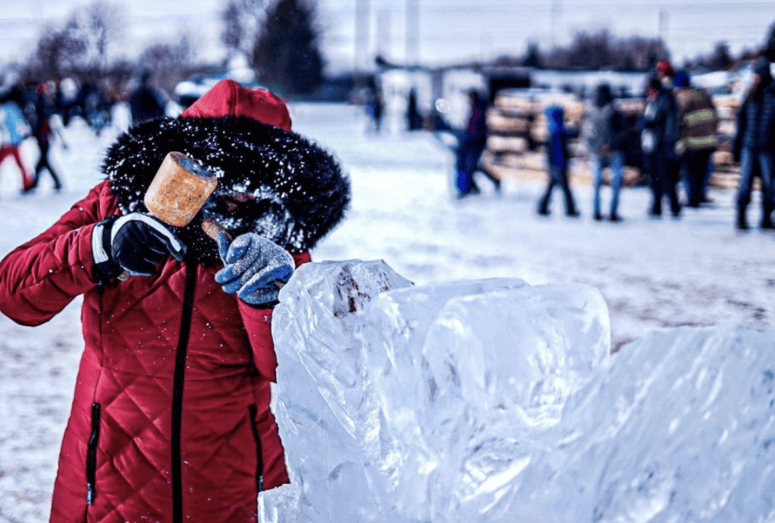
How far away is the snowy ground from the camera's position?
317 cm

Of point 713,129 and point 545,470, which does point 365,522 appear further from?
point 713,129

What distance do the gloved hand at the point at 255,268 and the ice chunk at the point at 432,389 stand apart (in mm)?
177

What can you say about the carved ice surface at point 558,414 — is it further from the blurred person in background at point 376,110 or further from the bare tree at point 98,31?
the blurred person in background at point 376,110

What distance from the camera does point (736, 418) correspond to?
785 millimetres

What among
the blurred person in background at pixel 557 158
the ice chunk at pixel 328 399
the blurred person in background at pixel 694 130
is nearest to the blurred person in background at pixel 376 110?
the blurred person in background at pixel 557 158

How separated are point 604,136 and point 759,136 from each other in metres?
2.01

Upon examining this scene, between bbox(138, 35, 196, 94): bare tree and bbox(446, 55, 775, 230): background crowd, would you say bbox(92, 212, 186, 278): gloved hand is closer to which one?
bbox(446, 55, 775, 230): background crowd

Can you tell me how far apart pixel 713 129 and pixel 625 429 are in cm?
938

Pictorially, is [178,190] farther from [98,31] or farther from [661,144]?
[98,31]

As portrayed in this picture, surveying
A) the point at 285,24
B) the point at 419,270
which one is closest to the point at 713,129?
the point at 419,270

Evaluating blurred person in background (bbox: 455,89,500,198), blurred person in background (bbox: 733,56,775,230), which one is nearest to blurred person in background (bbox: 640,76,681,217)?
blurred person in background (bbox: 733,56,775,230)

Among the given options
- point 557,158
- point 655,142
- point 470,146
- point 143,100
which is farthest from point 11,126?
point 655,142

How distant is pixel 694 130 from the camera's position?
9.18 metres

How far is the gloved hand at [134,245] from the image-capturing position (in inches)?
49.8
